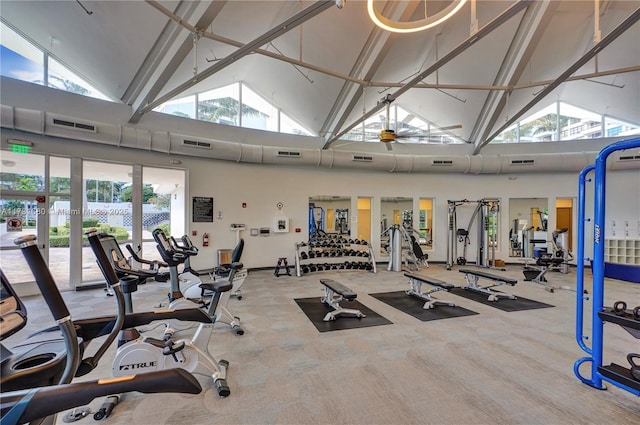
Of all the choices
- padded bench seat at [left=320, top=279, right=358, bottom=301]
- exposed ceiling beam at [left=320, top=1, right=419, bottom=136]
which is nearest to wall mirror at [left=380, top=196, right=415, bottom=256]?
exposed ceiling beam at [left=320, top=1, right=419, bottom=136]

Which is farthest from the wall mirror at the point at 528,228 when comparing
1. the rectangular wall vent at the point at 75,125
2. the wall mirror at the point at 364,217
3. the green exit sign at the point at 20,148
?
the green exit sign at the point at 20,148

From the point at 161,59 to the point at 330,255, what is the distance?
5.80 meters

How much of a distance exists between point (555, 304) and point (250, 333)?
16.9 ft

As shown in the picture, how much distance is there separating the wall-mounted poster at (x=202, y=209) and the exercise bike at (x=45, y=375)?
555 centimetres

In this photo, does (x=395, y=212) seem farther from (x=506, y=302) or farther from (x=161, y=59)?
(x=161, y=59)

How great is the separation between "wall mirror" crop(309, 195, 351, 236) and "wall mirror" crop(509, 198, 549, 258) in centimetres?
556

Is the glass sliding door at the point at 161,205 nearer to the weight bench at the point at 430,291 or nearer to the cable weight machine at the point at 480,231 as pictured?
the weight bench at the point at 430,291

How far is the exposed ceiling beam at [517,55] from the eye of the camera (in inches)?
212

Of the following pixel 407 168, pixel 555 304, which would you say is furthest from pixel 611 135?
pixel 555 304

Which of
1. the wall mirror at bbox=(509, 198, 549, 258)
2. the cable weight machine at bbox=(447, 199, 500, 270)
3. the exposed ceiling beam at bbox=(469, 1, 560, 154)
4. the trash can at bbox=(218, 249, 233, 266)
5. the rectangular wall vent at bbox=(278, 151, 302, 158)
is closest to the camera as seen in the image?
the exposed ceiling beam at bbox=(469, 1, 560, 154)

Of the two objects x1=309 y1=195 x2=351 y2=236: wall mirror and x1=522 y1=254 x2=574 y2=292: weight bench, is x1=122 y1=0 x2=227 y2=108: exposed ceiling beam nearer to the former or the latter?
x1=309 y1=195 x2=351 y2=236: wall mirror

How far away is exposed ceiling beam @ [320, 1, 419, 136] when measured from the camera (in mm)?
5324

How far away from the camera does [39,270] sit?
1.29 meters

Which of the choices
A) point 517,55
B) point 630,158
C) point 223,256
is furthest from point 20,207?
point 630,158
